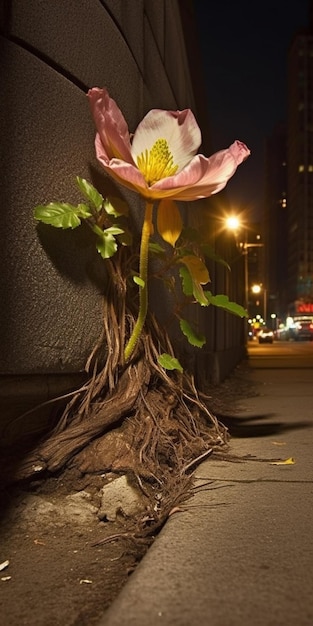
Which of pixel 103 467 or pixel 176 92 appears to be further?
pixel 176 92

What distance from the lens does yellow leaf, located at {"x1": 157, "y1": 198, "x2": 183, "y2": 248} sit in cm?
366

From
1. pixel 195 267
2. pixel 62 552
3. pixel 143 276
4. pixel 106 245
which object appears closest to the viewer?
pixel 62 552

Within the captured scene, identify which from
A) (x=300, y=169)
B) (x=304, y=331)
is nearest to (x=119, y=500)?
(x=304, y=331)

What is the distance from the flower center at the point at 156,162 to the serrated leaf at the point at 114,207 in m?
0.24

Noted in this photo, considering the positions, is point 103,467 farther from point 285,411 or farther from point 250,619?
point 285,411

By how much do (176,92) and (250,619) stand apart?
5537mm

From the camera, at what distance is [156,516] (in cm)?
299

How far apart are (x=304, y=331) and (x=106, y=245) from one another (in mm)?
67136

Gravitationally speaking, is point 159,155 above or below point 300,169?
below

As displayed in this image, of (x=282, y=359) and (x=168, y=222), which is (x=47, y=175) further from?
(x=282, y=359)

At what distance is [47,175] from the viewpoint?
3.40 m

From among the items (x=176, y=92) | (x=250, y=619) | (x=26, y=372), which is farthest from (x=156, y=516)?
(x=176, y=92)

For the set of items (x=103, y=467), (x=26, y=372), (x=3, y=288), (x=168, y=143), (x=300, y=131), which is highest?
(x=300, y=131)

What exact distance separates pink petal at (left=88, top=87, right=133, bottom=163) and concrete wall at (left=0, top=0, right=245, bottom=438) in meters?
0.32
